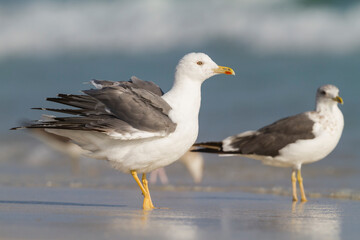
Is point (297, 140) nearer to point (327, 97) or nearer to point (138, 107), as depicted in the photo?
point (327, 97)

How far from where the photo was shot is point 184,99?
5219mm

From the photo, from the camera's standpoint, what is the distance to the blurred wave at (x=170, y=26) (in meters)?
18.7

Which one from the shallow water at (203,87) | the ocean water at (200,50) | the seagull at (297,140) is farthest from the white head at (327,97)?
the ocean water at (200,50)

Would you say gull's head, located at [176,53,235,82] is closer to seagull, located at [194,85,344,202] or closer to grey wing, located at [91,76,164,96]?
grey wing, located at [91,76,164,96]

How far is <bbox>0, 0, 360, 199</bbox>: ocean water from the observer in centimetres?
1488

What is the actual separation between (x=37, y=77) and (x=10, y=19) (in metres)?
4.12

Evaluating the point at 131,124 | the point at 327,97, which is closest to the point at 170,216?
the point at 131,124

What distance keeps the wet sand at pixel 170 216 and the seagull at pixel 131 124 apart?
0.42 m

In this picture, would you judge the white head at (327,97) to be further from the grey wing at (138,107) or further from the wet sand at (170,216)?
the grey wing at (138,107)

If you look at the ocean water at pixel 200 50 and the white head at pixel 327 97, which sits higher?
the ocean water at pixel 200 50

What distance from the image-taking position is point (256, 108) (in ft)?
49.2

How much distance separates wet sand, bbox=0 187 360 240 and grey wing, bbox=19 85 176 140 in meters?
0.60

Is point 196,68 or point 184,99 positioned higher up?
point 196,68

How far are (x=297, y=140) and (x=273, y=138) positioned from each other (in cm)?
30
